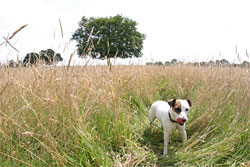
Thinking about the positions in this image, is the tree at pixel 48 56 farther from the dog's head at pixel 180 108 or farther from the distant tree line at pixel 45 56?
the dog's head at pixel 180 108

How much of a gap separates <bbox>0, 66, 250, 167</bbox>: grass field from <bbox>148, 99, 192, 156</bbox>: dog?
0.15 m

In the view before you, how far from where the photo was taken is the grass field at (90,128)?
145 cm

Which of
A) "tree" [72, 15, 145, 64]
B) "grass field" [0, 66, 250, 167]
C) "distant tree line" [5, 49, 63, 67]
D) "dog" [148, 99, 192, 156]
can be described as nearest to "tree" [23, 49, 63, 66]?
"distant tree line" [5, 49, 63, 67]

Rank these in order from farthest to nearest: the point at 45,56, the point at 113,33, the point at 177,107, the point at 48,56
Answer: the point at 113,33 → the point at 45,56 → the point at 177,107 → the point at 48,56

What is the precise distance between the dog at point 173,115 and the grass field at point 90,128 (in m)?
0.15

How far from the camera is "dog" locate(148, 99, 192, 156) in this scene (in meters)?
1.90

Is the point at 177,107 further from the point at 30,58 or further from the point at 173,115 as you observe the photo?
the point at 30,58

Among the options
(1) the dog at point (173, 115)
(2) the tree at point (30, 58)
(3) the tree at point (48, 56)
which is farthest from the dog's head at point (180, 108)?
(2) the tree at point (30, 58)

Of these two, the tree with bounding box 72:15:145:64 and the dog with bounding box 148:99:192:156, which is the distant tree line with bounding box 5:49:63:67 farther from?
the tree with bounding box 72:15:145:64

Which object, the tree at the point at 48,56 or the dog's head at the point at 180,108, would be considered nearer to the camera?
the tree at the point at 48,56

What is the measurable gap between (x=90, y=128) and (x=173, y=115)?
926 mm

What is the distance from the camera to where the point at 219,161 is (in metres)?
1.86

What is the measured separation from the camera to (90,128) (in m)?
1.75

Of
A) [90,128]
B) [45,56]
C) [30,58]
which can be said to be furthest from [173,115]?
[30,58]
